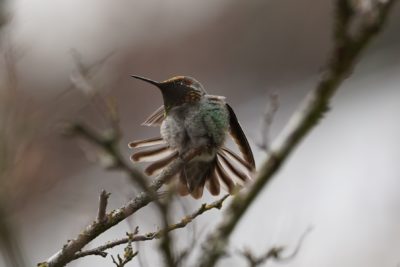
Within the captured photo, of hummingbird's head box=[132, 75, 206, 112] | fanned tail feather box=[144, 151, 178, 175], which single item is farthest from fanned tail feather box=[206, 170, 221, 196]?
hummingbird's head box=[132, 75, 206, 112]

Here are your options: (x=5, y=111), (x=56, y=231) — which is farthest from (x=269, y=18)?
(x=5, y=111)

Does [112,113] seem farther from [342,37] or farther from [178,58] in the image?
[178,58]

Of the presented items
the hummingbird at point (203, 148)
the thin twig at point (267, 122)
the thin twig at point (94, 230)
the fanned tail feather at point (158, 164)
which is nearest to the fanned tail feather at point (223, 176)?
the hummingbird at point (203, 148)

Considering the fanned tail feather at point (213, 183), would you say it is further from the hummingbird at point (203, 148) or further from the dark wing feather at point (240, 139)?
the dark wing feather at point (240, 139)

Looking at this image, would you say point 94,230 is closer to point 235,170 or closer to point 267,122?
point 267,122

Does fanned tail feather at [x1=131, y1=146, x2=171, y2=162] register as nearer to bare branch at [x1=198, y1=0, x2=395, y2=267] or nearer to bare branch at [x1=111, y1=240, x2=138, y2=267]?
bare branch at [x1=111, y1=240, x2=138, y2=267]
